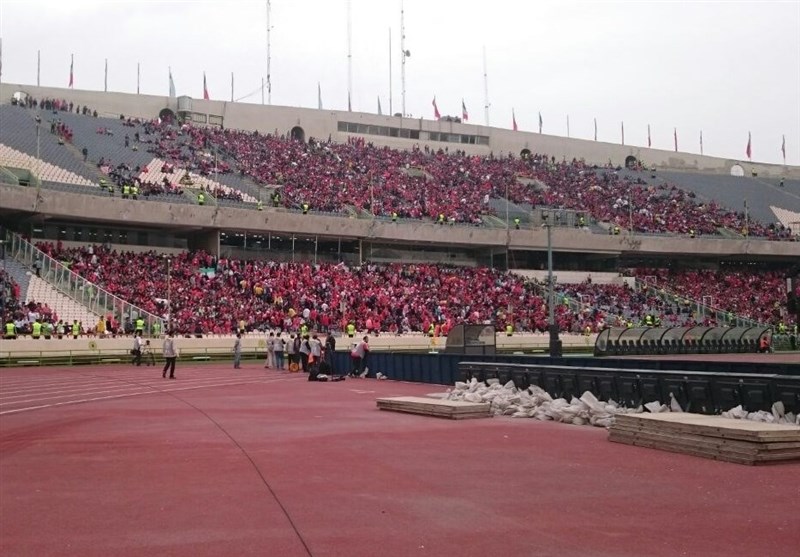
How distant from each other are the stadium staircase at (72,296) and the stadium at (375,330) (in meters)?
0.15

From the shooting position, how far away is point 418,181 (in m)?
73.8

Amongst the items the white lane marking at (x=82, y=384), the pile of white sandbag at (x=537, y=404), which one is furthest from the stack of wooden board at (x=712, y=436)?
the white lane marking at (x=82, y=384)

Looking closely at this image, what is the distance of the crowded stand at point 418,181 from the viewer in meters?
64.4

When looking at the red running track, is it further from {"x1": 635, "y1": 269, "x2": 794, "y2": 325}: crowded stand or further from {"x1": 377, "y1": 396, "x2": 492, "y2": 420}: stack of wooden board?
{"x1": 635, "y1": 269, "x2": 794, "y2": 325}: crowded stand

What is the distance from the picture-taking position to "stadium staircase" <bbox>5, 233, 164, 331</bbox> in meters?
43.0

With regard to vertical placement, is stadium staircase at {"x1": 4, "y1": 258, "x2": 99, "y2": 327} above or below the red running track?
above

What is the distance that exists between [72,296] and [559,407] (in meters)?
32.5

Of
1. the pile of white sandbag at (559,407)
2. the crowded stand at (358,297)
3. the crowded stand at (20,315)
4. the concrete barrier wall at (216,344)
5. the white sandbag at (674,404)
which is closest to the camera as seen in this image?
the pile of white sandbag at (559,407)

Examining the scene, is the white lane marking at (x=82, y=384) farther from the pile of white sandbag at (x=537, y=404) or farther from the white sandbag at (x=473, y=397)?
the white sandbag at (x=473, y=397)

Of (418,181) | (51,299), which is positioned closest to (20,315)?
(51,299)

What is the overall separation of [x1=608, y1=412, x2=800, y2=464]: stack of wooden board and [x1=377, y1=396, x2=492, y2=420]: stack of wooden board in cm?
440

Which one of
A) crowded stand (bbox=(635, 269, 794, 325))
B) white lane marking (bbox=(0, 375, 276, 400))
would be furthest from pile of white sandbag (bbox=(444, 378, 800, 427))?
crowded stand (bbox=(635, 269, 794, 325))

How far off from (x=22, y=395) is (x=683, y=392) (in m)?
18.7

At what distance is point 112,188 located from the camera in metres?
53.1
